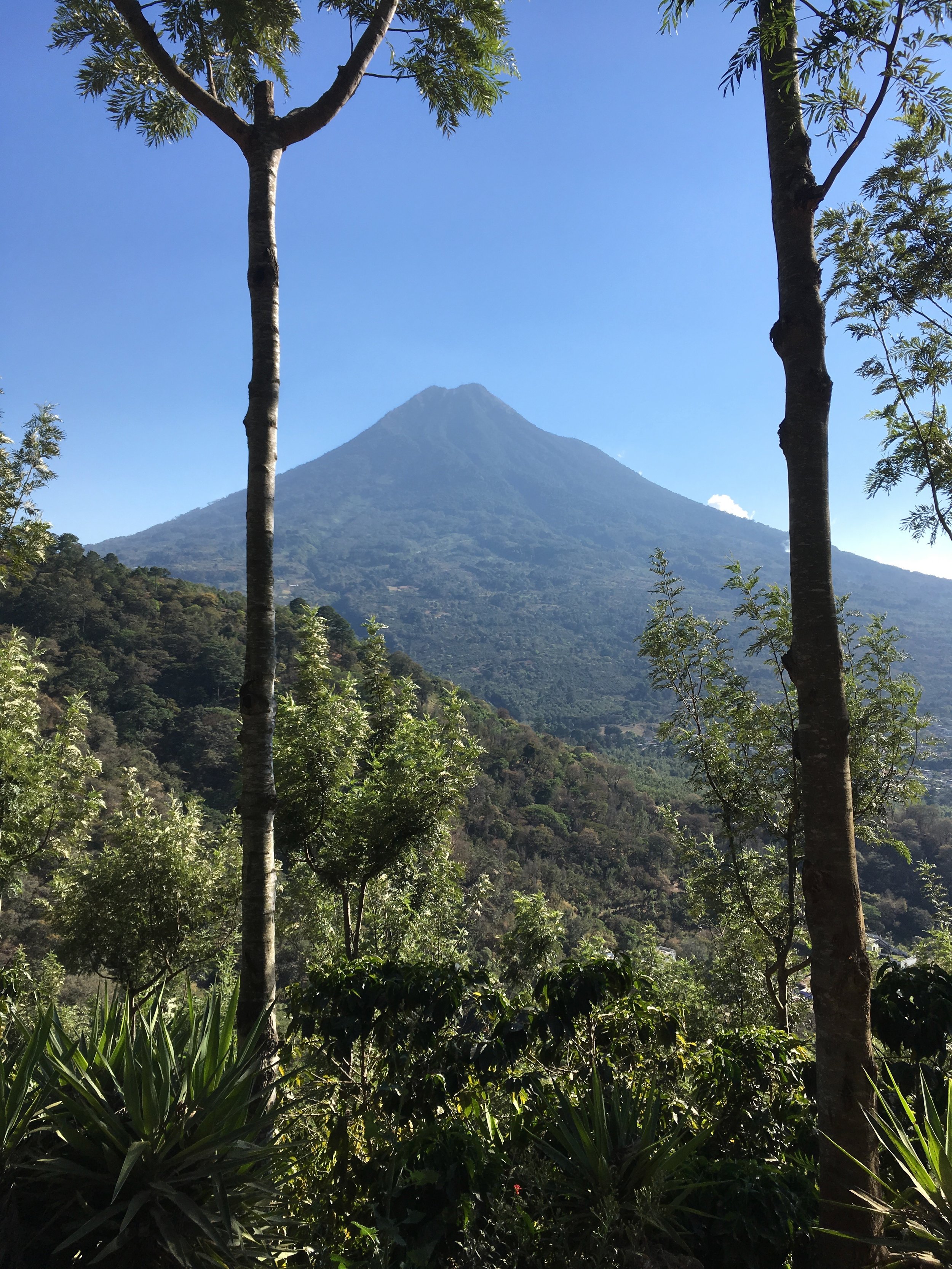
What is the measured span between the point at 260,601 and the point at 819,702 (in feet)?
7.90

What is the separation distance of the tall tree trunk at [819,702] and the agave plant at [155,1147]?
1.71 metres

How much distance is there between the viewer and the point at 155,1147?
1804mm

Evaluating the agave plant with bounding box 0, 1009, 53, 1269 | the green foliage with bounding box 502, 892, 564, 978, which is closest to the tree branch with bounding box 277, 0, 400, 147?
the agave plant with bounding box 0, 1009, 53, 1269

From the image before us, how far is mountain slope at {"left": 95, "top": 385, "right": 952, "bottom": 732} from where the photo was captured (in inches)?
3479

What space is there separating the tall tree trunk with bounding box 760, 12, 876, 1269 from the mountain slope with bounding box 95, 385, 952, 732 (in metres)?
47.9

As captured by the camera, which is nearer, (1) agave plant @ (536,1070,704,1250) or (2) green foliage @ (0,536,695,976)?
(1) agave plant @ (536,1070,704,1250)

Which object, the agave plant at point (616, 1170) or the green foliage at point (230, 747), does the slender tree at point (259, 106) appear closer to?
the agave plant at point (616, 1170)

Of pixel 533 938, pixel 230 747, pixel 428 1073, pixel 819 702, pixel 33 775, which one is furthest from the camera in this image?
pixel 230 747

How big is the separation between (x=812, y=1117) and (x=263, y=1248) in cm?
200

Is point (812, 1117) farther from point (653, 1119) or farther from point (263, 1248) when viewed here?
point (263, 1248)

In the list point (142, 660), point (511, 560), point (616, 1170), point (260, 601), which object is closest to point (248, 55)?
point (260, 601)

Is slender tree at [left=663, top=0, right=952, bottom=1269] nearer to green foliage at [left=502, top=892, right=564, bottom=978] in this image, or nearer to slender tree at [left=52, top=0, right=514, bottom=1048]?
slender tree at [left=52, top=0, right=514, bottom=1048]

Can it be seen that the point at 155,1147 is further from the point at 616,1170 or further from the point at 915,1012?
the point at 915,1012

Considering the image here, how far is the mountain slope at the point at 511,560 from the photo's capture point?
8838 centimetres
